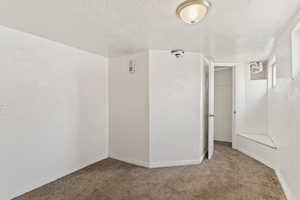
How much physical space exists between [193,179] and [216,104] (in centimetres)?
307

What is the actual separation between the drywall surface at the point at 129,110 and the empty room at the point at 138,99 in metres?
0.02

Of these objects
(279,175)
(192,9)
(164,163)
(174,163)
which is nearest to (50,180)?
(164,163)

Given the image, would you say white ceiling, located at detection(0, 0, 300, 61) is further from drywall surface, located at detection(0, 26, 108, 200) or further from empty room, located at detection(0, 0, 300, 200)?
drywall surface, located at detection(0, 26, 108, 200)

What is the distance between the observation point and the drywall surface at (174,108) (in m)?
3.23

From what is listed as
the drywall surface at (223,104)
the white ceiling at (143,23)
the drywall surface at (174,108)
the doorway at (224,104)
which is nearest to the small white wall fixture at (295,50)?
the white ceiling at (143,23)

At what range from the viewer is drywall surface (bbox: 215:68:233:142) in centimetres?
504

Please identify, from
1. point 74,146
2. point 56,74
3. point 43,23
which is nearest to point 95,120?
point 74,146

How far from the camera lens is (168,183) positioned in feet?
8.52

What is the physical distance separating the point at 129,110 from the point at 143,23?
1800 mm

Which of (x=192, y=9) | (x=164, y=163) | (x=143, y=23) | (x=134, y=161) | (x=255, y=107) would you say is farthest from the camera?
(x=255, y=107)

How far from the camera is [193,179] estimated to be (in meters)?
2.72

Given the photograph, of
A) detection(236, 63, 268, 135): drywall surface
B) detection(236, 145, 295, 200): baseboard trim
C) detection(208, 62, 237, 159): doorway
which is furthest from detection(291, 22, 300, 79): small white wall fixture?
detection(208, 62, 237, 159): doorway

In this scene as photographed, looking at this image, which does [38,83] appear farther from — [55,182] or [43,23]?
[55,182]

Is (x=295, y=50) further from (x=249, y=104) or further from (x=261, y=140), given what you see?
(x=249, y=104)
